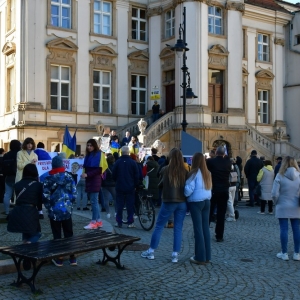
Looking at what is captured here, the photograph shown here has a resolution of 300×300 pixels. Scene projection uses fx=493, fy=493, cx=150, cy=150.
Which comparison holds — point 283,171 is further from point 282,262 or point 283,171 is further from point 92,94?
point 92,94

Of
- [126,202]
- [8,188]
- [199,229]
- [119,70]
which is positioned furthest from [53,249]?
[119,70]

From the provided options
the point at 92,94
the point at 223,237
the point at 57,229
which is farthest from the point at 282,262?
the point at 92,94

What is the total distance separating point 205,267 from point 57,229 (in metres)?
2.47

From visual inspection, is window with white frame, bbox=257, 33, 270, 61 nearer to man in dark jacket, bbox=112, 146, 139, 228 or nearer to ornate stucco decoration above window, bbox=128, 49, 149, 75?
ornate stucco decoration above window, bbox=128, 49, 149, 75

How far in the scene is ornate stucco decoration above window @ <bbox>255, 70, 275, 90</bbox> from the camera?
3241 cm

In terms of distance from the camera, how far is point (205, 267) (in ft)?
26.3

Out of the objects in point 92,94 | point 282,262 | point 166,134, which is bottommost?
A: point 282,262

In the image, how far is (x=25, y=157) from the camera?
38.6 ft

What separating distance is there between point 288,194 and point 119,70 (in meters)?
20.4

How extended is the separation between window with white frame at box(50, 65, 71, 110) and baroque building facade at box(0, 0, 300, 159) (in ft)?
0.17

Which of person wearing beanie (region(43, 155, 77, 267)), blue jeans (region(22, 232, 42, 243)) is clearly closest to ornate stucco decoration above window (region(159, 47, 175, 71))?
person wearing beanie (region(43, 155, 77, 267))

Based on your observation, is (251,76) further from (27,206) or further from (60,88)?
(27,206)

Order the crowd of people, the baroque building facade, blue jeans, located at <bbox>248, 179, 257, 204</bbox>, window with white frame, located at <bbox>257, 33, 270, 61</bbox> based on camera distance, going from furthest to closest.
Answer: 1. window with white frame, located at <bbox>257, 33, 270, 61</bbox>
2. the baroque building facade
3. blue jeans, located at <bbox>248, 179, 257, 204</bbox>
4. the crowd of people

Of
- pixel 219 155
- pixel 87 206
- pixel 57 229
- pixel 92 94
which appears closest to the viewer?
pixel 57 229
